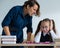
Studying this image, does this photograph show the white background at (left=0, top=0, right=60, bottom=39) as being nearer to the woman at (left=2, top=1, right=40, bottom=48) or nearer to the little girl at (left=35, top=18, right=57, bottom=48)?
the little girl at (left=35, top=18, right=57, bottom=48)

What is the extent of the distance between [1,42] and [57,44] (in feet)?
2.01

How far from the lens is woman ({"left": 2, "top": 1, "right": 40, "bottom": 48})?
96.0 inches

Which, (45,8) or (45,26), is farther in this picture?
(45,8)

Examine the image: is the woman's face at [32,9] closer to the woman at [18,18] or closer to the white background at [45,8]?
the woman at [18,18]

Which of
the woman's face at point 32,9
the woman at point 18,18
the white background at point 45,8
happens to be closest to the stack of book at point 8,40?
the woman at point 18,18

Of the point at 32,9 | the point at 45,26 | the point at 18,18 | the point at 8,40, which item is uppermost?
the point at 32,9

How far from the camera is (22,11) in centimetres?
249

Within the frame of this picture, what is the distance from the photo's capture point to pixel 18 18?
2.50 m

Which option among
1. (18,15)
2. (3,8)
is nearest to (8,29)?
(18,15)

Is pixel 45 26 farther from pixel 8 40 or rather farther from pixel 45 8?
pixel 8 40

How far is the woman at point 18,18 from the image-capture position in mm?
2438

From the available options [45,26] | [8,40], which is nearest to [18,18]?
[45,26]

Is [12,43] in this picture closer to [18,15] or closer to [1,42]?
[1,42]

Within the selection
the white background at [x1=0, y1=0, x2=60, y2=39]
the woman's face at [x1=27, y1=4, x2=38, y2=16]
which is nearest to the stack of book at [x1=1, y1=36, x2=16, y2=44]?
the woman's face at [x1=27, y1=4, x2=38, y2=16]
